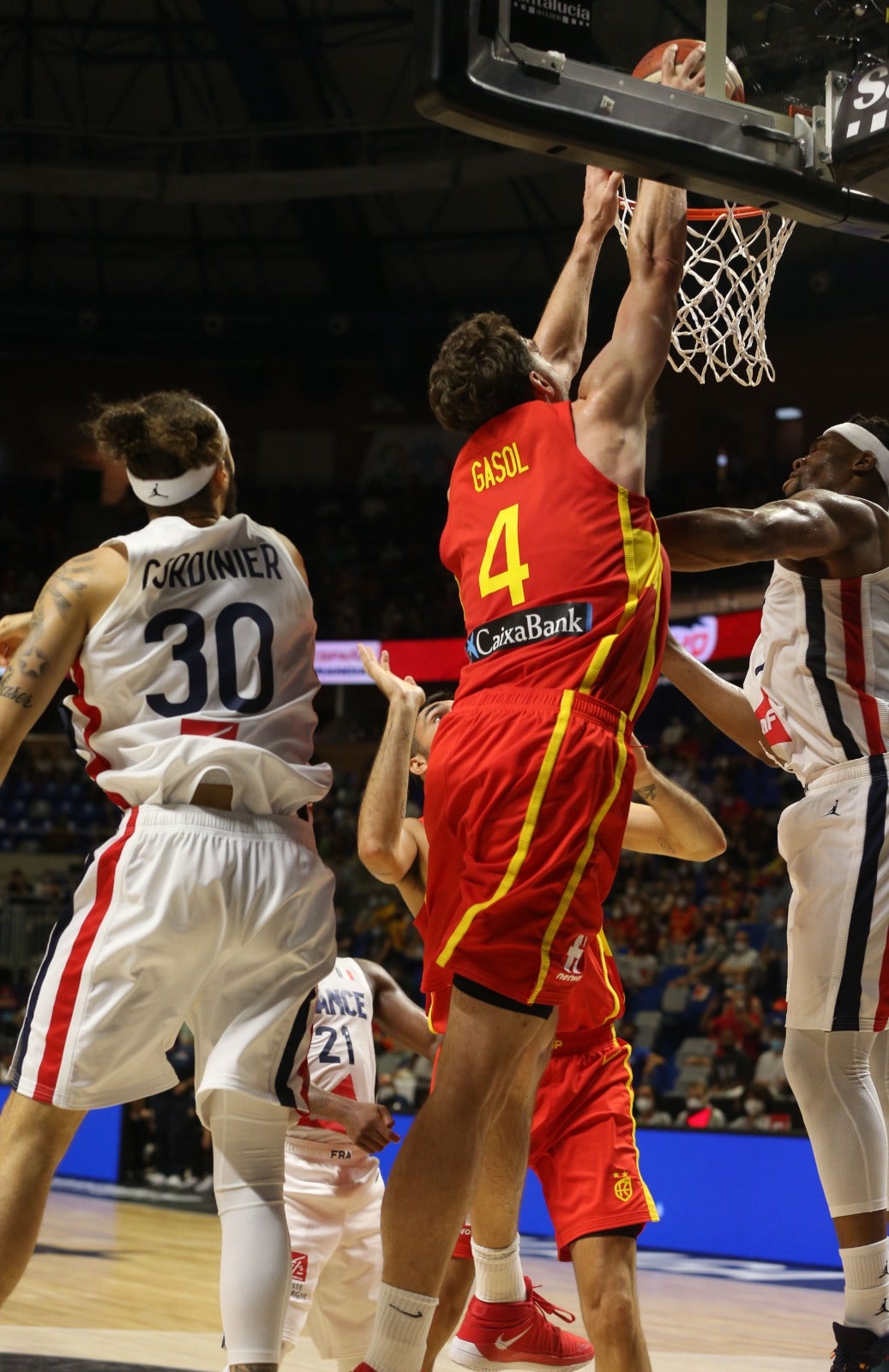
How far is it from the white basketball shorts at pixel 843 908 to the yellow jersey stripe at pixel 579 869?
1058mm

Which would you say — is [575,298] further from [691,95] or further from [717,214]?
[717,214]

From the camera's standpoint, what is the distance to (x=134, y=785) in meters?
3.51

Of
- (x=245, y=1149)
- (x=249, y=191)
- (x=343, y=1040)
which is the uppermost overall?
(x=249, y=191)

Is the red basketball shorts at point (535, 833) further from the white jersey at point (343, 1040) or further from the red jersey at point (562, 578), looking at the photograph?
the white jersey at point (343, 1040)

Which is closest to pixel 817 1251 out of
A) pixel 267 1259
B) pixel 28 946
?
pixel 267 1259

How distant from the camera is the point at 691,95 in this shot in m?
3.68

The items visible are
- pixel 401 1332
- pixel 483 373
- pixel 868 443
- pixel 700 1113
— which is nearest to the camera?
pixel 401 1332

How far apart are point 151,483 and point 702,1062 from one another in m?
9.96

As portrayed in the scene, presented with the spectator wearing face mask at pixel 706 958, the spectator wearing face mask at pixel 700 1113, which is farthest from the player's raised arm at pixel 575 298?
the spectator wearing face mask at pixel 706 958

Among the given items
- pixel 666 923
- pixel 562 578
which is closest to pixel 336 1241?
pixel 562 578

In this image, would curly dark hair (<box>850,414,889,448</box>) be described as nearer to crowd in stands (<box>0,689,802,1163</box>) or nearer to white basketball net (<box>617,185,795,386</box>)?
white basketball net (<box>617,185,795,386</box>)

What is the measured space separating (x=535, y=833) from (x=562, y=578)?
0.60 meters

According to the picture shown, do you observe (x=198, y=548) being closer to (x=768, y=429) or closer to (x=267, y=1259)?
(x=267, y=1259)

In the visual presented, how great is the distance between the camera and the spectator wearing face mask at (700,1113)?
10750 mm
